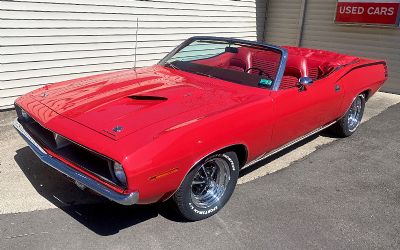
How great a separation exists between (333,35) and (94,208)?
7411mm

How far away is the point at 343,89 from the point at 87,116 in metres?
3.11

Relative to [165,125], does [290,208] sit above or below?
below

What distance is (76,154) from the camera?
2.87m

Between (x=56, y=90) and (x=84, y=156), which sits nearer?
(x=84, y=156)

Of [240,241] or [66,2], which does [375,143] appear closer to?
[240,241]

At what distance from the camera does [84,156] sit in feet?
9.32

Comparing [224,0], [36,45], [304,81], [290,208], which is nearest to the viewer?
[290,208]

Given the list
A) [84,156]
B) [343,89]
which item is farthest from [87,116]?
[343,89]

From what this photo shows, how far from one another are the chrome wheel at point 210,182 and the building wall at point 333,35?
20.5ft

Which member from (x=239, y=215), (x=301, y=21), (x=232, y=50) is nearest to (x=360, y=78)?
(x=232, y=50)

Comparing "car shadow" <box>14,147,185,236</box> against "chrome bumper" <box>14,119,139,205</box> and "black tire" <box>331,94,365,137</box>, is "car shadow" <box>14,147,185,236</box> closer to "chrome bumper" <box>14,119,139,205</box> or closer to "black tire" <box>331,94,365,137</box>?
"chrome bumper" <box>14,119,139,205</box>

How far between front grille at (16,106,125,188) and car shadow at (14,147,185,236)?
234mm

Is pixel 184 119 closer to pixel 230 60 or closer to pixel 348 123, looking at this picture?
pixel 230 60

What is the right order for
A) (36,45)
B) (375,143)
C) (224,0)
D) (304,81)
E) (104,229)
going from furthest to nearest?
(224,0) < (36,45) < (375,143) < (304,81) < (104,229)
